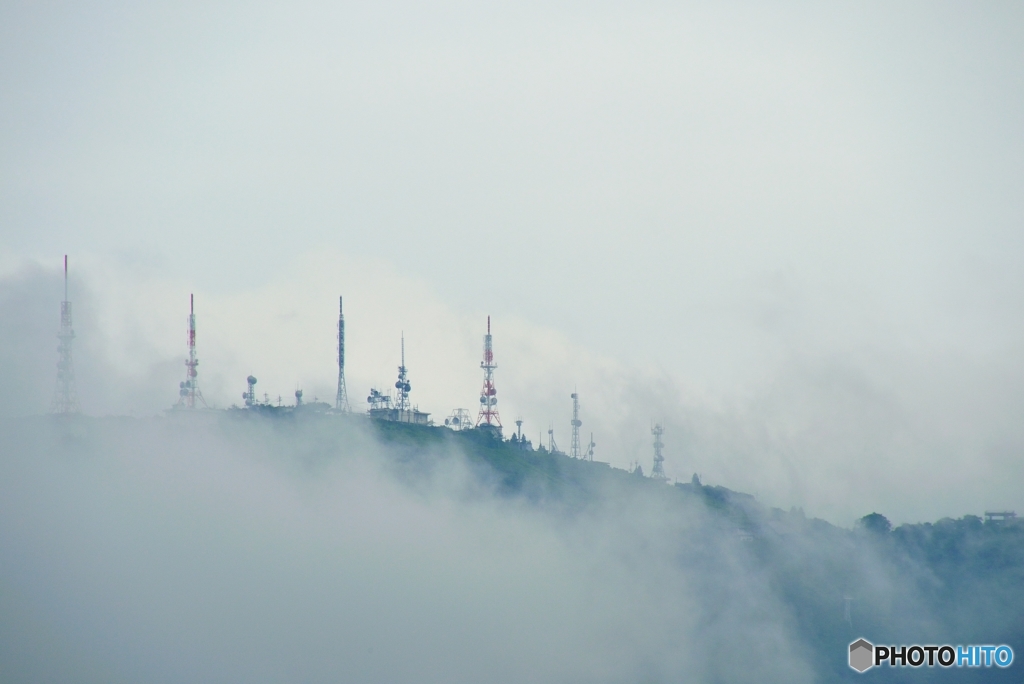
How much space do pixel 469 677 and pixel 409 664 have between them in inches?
339

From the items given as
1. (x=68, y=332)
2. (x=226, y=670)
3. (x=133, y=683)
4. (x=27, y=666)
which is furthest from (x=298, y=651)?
(x=68, y=332)

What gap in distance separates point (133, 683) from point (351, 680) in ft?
94.0

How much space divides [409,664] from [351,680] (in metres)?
10.2

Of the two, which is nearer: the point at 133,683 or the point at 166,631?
the point at 133,683

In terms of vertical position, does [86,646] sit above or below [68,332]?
below

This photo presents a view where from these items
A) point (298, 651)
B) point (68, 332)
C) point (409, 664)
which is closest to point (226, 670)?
point (298, 651)

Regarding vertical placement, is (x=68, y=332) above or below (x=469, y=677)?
above

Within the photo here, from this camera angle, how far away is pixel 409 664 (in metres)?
197

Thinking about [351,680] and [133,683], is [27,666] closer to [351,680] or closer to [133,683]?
[133,683]

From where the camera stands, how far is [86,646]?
19612 centimetres

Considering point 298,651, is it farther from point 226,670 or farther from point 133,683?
point 133,683

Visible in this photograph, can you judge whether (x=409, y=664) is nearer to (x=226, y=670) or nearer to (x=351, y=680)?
(x=351, y=680)

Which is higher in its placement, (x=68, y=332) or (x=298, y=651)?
(x=68, y=332)

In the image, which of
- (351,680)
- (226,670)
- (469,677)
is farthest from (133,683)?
(469,677)
